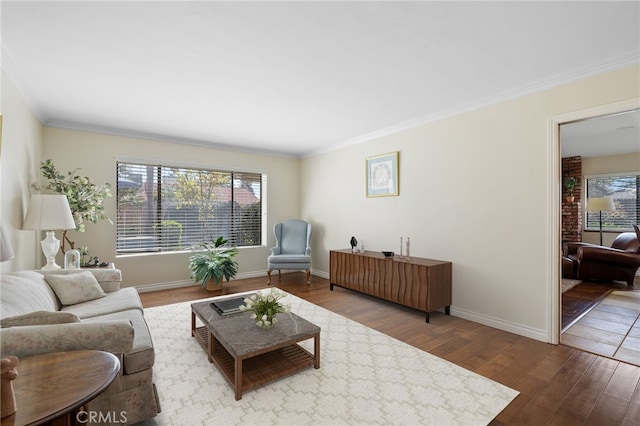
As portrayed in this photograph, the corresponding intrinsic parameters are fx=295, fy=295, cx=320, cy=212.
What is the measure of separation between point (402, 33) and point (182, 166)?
4.22 meters

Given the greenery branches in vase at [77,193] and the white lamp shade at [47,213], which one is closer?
the white lamp shade at [47,213]

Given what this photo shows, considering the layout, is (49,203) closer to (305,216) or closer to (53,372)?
(53,372)

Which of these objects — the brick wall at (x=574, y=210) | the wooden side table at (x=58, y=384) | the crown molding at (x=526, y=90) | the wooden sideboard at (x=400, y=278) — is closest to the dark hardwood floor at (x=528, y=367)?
the wooden sideboard at (x=400, y=278)

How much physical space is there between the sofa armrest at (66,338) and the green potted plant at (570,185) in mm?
8437

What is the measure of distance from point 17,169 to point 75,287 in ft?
4.62

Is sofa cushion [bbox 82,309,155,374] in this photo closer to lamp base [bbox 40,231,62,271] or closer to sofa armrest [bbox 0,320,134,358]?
sofa armrest [bbox 0,320,134,358]

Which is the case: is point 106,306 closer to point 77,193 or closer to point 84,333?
point 84,333

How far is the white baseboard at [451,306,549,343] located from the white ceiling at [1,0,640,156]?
7.97 feet

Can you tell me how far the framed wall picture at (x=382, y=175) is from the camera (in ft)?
14.3

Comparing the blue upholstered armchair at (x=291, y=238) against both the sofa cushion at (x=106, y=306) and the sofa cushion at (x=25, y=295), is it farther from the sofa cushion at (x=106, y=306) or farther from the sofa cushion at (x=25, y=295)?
the sofa cushion at (x=25, y=295)

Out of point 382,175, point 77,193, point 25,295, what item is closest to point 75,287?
point 25,295

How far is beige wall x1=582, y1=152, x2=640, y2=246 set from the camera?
20.2 ft

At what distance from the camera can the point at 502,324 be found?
10.5 feet

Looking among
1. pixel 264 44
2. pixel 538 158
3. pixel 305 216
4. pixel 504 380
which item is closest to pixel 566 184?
pixel 538 158
